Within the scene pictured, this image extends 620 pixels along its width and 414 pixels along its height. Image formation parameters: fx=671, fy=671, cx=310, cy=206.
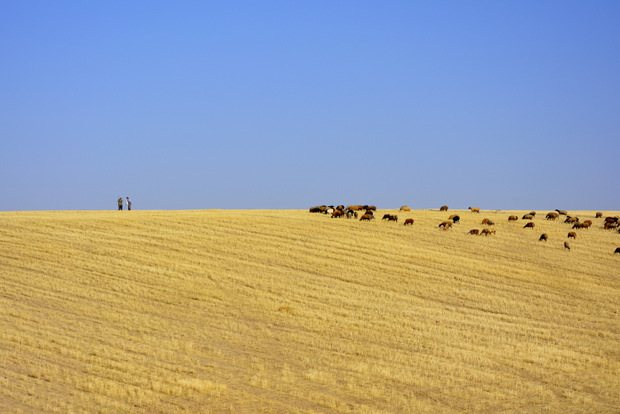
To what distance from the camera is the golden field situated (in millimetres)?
17406

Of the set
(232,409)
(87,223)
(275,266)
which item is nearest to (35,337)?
(232,409)

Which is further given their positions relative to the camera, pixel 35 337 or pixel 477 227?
pixel 477 227

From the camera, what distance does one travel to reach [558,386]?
19.1 metres

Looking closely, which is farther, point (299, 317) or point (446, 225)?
point (446, 225)

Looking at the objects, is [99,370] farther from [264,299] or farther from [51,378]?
[264,299]

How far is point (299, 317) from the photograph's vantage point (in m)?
25.6

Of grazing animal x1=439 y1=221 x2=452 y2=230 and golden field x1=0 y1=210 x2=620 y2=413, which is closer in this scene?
golden field x1=0 y1=210 x2=620 y2=413

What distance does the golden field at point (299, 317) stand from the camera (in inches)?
685

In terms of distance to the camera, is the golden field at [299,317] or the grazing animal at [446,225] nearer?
the golden field at [299,317]

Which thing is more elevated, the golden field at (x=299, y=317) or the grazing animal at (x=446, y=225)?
the grazing animal at (x=446, y=225)

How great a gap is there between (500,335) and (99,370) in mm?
14178

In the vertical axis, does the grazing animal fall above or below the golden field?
above

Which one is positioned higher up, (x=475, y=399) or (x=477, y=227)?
(x=477, y=227)

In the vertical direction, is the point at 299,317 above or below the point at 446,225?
below
